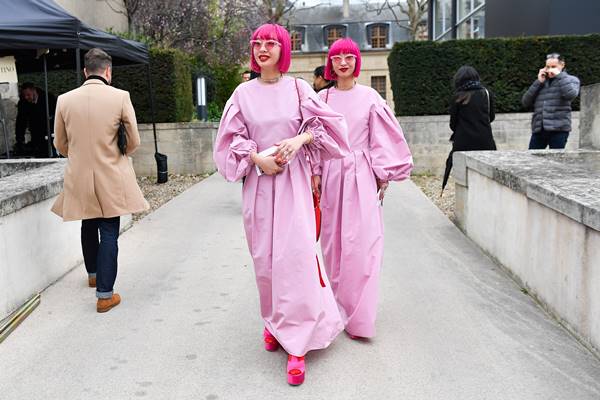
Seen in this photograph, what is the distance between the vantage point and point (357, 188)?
4.00 metres

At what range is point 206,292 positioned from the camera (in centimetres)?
520

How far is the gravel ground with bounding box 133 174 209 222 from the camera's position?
10492 millimetres

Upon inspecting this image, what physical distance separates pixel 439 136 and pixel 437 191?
231 cm

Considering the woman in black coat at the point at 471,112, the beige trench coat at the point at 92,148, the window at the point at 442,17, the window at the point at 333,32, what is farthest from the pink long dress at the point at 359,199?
the window at the point at 333,32

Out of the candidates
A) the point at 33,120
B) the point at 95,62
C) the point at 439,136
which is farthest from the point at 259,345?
the point at 439,136

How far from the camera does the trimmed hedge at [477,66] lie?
12.8 meters

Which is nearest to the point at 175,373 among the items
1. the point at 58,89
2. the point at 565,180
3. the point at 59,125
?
the point at 59,125

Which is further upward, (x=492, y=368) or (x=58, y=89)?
(x=58, y=89)

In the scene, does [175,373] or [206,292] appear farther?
[206,292]

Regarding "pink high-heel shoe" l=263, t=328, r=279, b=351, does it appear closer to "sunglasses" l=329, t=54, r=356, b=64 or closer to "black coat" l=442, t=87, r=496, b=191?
"sunglasses" l=329, t=54, r=356, b=64

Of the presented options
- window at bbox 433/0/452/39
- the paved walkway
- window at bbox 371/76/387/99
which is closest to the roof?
the paved walkway

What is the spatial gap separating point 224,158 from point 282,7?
31769mm

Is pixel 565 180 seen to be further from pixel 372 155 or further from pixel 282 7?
pixel 282 7

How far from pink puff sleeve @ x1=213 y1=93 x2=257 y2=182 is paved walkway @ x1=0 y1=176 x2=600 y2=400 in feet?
3.63
